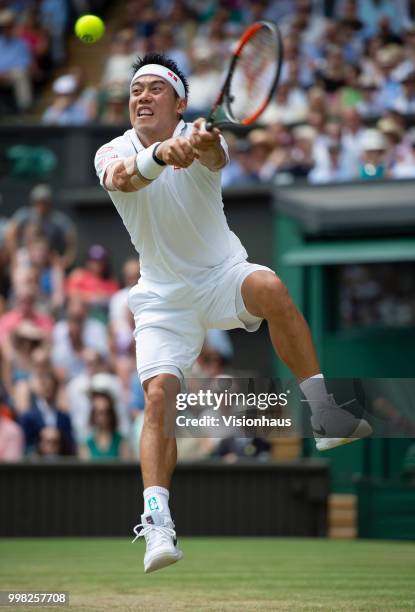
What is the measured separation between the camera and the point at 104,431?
472 inches

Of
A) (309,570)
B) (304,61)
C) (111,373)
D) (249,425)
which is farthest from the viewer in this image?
(304,61)

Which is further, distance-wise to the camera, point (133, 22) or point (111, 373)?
point (133, 22)

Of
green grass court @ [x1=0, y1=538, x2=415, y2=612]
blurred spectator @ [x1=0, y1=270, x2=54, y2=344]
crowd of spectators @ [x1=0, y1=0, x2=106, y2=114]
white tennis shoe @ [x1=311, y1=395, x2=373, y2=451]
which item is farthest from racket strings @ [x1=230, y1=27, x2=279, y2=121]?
crowd of spectators @ [x1=0, y1=0, x2=106, y2=114]

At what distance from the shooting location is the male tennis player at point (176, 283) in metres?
6.56

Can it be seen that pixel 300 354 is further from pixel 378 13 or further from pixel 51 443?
pixel 378 13

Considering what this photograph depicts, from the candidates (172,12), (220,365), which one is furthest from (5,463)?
(172,12)

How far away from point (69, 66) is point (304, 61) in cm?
482

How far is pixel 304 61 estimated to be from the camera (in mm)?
15344

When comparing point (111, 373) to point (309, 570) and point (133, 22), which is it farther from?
point (133, 22)

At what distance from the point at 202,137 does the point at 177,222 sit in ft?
2.65

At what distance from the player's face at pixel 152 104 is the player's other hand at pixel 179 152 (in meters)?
0.73

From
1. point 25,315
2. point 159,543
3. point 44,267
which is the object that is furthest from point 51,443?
point 159,543

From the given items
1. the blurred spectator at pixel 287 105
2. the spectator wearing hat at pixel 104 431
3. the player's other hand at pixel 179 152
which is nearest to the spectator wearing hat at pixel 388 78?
the blurred spectator at pixel 287 105

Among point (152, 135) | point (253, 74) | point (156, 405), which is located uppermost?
point (253, 74)
